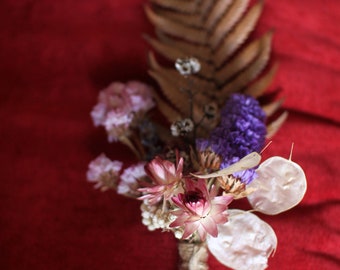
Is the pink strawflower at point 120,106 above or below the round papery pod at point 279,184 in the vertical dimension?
below

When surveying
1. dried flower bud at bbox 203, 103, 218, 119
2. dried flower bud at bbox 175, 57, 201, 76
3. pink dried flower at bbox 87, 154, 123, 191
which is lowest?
pink dried flower at bbox 87, 154, 123, 191

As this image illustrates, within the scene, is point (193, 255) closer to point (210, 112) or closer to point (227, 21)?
point (210, 112)

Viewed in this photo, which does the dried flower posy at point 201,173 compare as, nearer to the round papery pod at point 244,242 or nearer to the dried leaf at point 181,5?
the round papery pod at point 244,242

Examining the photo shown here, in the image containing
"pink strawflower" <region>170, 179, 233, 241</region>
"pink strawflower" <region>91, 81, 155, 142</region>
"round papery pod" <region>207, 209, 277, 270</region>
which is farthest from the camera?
"pink strawflower" <region>91, 81, 155, 142</region>

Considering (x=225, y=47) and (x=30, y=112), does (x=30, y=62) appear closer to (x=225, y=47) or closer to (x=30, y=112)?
(x=30, y=112)

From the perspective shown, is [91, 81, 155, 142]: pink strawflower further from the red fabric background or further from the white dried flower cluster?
the white dried flower cluster

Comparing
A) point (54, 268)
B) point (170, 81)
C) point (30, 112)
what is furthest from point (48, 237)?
point (170, 81)

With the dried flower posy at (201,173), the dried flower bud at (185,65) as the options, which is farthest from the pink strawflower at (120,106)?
the dried flower bud at (185,65)

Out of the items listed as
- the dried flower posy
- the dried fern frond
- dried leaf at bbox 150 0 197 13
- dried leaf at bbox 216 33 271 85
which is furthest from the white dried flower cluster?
dried leaf at bbox 150 0 197 13
